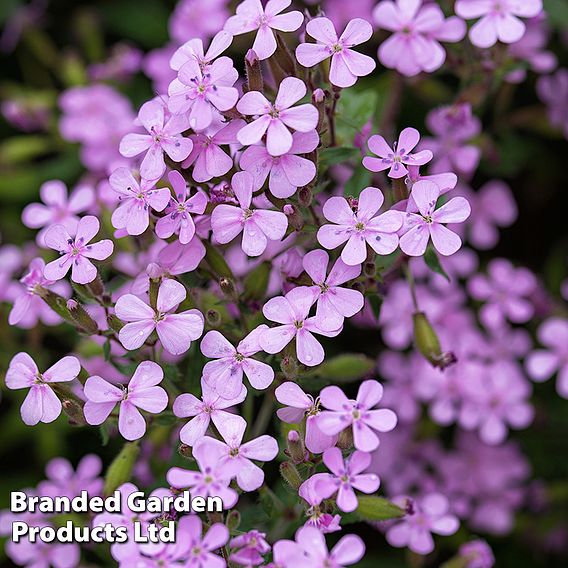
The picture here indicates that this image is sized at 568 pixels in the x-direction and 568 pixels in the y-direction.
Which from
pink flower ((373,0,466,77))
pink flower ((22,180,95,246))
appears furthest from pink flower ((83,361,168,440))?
pink flower ((373,0,466,77))

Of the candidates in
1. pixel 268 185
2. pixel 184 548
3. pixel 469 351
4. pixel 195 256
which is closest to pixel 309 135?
pixel 268 185

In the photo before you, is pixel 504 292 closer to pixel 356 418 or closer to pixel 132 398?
pixel 356 418

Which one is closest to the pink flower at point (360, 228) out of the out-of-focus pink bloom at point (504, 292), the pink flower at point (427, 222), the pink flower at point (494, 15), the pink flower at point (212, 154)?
the pink flower at point (427, 222)

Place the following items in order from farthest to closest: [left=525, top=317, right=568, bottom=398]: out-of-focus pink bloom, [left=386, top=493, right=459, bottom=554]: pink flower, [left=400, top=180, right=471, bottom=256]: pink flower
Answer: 1. [left=525, top=317, right=568, bottom=398]: out-of-focus pink bloom
2. [left=386, top=493, right=459, bottom=554]: pink flower
3. [left=400, top=180, right=471, bottom=256]: pink flower

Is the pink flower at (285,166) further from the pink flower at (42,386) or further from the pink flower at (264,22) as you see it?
the pink flower at (42,386)

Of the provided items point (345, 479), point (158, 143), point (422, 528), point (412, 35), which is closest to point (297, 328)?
point (345, 479)

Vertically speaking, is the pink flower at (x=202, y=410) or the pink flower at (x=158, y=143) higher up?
the pink flower at (x=158, y=143)

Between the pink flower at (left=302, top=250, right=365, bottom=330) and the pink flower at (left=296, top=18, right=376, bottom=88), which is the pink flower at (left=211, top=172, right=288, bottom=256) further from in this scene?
the pink flower at (left=296, top=18, right=376, bottom=88)
